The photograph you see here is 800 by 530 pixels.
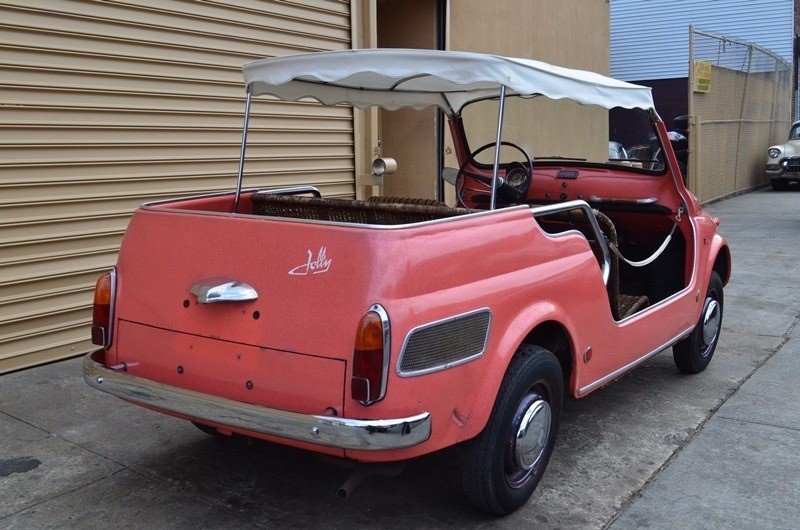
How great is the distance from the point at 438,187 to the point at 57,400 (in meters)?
5.98

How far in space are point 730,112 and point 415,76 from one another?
14.6 metres

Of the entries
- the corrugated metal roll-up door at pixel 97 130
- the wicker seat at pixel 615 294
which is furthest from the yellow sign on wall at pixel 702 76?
the wicker seat at pixel 615 294

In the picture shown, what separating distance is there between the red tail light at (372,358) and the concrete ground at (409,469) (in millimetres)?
874

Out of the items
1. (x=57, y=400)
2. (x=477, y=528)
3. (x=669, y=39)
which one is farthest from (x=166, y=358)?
(x=669, y=39)

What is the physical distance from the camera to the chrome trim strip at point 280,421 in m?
2.88

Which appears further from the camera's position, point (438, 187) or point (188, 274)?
point (438, 187)

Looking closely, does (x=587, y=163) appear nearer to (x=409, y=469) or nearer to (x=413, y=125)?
(x=409, y=469)

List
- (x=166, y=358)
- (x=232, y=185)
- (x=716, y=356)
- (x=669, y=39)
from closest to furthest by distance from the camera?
1. (x=166, y=358)
2. (x=716, y=356)
3. (x=232, y=185)
4. (x=669, y=39)

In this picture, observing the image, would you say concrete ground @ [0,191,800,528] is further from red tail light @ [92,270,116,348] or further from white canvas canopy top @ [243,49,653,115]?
white canvas canopy top @ [243,49,653,115]

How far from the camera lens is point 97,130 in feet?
19.7

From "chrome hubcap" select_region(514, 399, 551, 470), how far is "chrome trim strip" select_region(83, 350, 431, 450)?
620mm

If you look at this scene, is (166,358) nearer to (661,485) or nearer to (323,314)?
Result: (323,314)

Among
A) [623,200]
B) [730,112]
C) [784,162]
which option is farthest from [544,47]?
[784,162]

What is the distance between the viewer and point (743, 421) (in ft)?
→ 15.5
